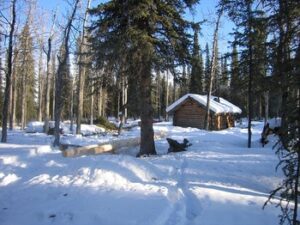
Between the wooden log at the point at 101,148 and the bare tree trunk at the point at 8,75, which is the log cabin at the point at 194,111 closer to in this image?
the wooden log at the point at 101,148

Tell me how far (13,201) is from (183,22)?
10146mm

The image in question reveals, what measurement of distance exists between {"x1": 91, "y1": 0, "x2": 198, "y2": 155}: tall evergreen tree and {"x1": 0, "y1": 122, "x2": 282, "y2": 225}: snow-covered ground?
3107mm

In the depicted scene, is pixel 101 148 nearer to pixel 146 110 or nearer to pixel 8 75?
pixel 146 110

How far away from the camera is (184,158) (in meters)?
14.3

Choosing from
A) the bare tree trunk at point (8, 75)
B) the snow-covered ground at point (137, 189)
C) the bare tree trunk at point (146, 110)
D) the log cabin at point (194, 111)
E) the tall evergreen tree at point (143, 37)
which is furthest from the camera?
the log cabin at point (194, 111)

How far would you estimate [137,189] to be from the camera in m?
9.46

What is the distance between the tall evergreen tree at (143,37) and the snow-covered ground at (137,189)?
311cm

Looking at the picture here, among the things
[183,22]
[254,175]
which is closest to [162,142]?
Answer: [183,22]

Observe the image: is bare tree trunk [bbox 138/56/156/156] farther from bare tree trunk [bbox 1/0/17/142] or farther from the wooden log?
bare tree trunk [bbox 1/0/17/142]

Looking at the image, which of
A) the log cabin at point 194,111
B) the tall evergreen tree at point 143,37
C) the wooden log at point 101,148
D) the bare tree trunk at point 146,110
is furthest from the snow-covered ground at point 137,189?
the log cabin at point 194,111

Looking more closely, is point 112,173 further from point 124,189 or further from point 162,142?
point 162,142

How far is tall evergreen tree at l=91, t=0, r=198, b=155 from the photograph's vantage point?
14.8 meters

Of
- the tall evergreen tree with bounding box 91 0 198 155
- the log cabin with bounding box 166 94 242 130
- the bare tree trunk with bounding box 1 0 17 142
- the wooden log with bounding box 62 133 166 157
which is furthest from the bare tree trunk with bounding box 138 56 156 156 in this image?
the log cabin with bounding box 166 94 242 130

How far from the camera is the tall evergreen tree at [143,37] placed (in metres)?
14.8
